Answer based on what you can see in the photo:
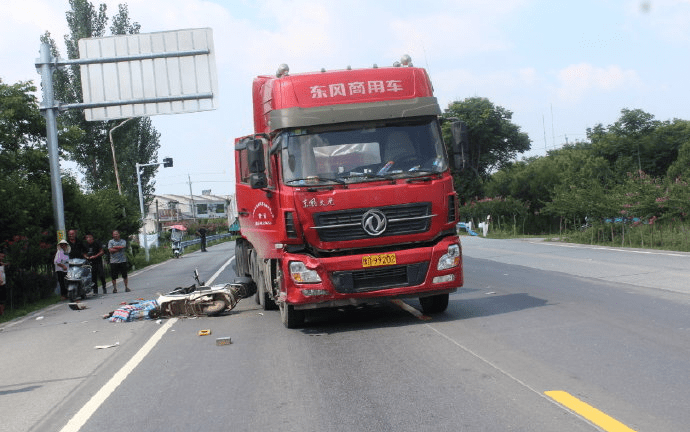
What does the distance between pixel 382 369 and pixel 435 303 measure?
4.19 meters

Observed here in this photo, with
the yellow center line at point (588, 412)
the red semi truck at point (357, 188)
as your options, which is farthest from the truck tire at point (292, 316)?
the yellow center line at point (588, 412)

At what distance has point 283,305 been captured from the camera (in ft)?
37.3

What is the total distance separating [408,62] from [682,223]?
62.8 ft

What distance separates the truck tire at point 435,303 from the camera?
1179 centimetres

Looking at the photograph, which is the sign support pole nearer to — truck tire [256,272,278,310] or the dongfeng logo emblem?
truck tire [256,272,278,310]

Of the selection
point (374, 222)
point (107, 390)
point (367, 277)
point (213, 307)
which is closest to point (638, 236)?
point (213, 307)

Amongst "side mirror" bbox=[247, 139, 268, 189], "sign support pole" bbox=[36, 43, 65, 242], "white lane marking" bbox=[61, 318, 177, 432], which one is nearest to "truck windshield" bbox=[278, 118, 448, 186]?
"side mirror" bbox=[247, 139, 268, 189]

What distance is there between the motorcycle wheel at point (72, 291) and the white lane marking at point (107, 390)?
9.06 meters

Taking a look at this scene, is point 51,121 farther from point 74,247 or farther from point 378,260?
point 378,260

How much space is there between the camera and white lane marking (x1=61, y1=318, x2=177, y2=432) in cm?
642

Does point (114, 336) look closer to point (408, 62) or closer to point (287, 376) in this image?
point (287, 376)

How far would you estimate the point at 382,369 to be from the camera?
7.80 meters

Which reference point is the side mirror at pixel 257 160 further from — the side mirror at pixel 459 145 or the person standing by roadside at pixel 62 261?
the person standing by roadside at pixel 62 261

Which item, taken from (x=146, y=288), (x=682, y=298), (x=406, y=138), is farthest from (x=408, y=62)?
(x=146, y=288)
